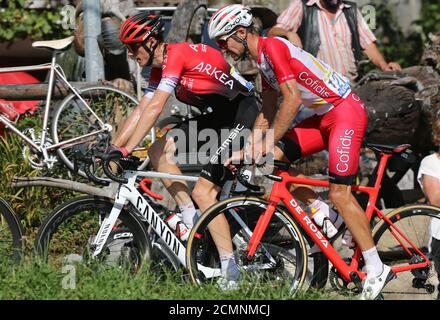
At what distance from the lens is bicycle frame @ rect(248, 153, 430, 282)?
6.85 meters

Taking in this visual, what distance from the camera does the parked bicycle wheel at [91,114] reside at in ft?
28.7

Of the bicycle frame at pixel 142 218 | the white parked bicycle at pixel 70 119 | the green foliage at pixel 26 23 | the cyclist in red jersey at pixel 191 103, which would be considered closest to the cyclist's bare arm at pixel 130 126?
the cyclist in red jersey at pixel 191 103

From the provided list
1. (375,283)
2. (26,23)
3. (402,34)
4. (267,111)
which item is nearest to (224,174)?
(267,111)

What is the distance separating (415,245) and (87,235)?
2.32 metres

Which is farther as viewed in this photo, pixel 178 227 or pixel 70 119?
pixel 70 119

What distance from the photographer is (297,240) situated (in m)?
6.89

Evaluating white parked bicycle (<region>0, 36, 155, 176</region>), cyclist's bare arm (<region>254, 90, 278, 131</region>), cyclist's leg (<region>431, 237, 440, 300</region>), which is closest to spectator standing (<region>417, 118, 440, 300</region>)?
cyclist's leg (<region>431, 237, 440, 300</region>)

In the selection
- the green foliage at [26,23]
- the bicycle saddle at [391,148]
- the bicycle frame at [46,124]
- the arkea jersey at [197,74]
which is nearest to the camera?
the bicycle saddle at [391,148]

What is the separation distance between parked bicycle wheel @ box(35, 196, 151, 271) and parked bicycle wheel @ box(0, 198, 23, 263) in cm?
26

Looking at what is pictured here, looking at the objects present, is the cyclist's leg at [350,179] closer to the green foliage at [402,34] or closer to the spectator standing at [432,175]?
the spectator standing at [432,175]

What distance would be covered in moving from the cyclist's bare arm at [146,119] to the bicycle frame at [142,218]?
0.32 m

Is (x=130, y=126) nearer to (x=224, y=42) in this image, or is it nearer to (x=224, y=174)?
(x=224, y=174)
